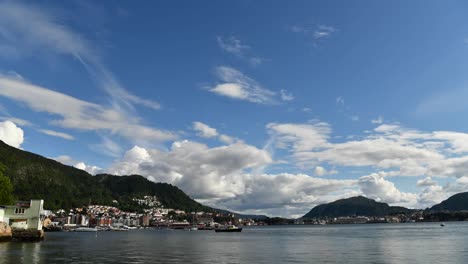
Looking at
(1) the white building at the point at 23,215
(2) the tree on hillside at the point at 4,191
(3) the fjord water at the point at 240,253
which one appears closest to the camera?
(3) the fjord water at the point at 240,253

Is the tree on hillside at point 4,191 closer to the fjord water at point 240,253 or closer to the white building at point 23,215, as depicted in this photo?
the white building at point 23,215

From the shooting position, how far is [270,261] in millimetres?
56469

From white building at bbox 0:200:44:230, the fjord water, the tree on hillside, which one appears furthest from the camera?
the tree on hillside

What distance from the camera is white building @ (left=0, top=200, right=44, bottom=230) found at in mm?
91938

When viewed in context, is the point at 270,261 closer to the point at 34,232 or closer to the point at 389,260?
the point at 389,260

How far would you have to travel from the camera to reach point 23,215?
304ft

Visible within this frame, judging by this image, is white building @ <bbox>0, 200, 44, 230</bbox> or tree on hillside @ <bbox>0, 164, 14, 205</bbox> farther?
tree on hillside @ <bbox>0, 164, 14, 205</bbox>

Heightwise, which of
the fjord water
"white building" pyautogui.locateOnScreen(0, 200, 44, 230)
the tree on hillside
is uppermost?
the tree on hillside

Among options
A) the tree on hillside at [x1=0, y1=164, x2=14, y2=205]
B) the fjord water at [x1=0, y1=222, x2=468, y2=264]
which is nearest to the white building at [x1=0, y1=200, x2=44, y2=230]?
the fjord water at [x1=0, y1=222, x2=468, y2=264]

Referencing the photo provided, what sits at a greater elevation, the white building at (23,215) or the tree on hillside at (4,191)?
the tree on hillside at (4,191)

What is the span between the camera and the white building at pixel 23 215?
91938 mm

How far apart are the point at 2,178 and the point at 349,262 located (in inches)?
3373

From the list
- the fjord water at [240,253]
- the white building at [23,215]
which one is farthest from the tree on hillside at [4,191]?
the fjord water at [240,253]

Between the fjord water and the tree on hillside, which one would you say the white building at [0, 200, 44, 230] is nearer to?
the fjord water
